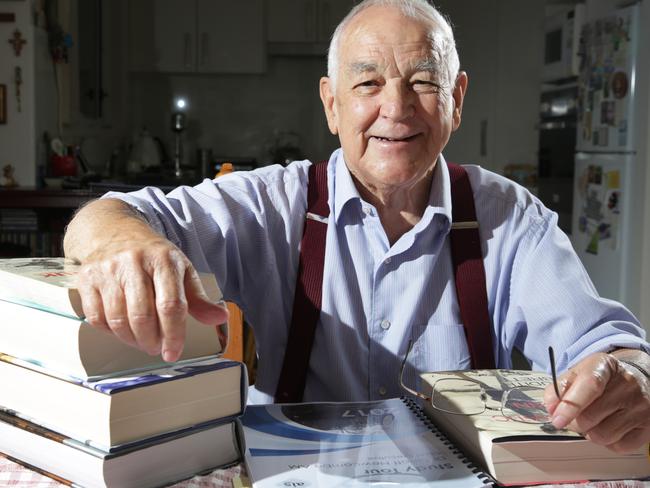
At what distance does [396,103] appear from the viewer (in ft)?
4.09

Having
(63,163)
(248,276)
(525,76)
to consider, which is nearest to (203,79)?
(63,163)

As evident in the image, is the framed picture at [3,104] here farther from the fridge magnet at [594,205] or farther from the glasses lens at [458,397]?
the glasses lens at [458,397]

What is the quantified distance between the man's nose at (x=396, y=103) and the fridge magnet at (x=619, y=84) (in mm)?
2585

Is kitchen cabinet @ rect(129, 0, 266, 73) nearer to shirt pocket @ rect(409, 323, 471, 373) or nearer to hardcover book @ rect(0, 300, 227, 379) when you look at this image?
shirt pocket @ rect(409, 323, 471, 373)

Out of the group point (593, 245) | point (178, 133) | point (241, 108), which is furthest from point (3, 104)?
point (593, 245)

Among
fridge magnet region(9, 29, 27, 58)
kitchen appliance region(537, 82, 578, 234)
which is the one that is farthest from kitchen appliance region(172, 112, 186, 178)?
kitchen appliance region(537, 82, 578, 234)

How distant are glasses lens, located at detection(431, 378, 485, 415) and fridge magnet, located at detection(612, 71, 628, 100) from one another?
2988 millimetres

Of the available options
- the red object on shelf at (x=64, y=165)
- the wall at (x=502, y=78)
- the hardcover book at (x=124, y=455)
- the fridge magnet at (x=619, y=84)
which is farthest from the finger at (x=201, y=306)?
the wall at (x=502, y=78)

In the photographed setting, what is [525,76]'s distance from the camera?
5.18 m

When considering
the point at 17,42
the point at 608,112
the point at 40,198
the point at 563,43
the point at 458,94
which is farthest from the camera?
the point at 563,43

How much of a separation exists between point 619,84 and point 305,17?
8.14ft

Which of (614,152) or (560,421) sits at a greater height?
(614,152)

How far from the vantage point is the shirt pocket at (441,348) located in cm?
123

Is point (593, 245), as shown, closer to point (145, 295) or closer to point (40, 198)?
point (40, 198)
